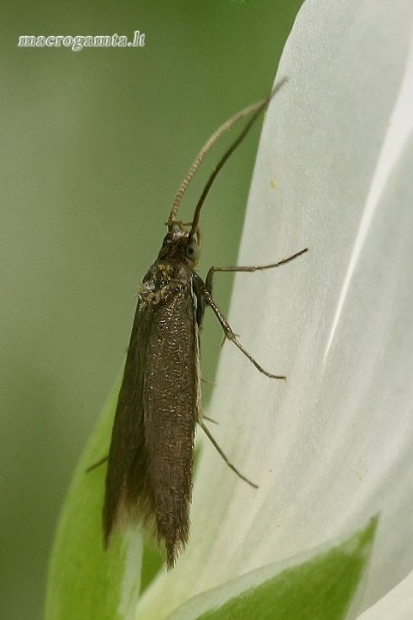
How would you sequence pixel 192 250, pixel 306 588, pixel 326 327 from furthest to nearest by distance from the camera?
pixel 192 250
pixel 326 327
pixel 306 588

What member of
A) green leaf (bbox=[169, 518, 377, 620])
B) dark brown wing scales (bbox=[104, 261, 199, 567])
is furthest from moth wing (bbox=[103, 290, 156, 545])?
green leaf (bbox=[169, 518, 377, 620])

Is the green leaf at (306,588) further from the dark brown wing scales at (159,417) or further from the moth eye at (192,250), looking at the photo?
the moth eye at (192,250)

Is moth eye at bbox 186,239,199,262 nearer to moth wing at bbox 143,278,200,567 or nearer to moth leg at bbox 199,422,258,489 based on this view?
moth wing at bbox 143,278,200,567

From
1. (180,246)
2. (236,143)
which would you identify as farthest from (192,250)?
(236,143)

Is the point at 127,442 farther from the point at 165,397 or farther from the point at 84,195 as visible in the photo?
the point at 84,195

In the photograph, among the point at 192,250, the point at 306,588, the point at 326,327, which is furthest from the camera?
the point at 192,250

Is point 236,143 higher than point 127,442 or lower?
higher
